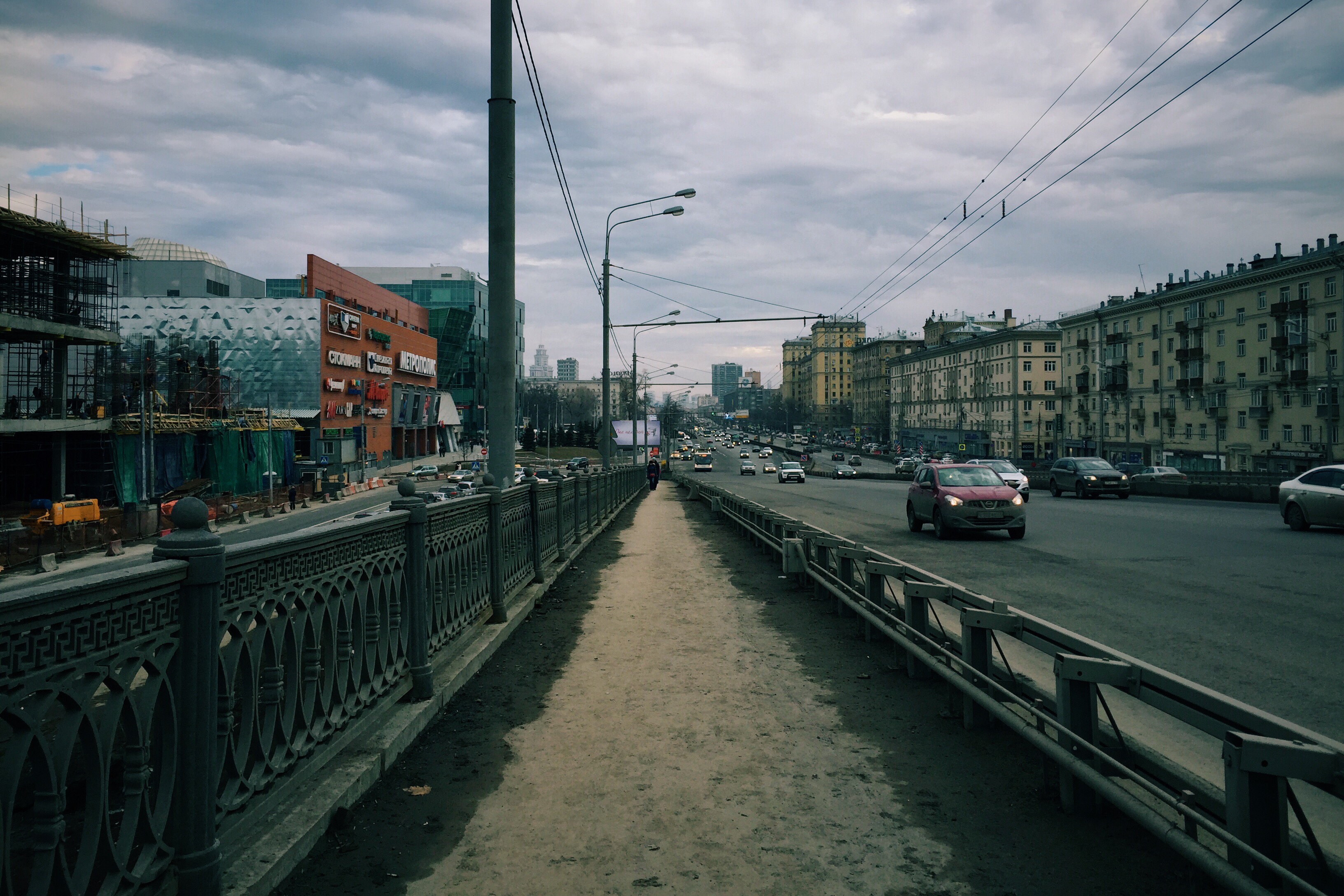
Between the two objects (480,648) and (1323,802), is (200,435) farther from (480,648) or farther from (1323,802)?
(1323,802)

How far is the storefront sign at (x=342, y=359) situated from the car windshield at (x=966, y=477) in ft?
→ 192

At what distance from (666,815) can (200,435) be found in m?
53.8

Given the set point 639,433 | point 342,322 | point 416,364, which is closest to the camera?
point 342,322

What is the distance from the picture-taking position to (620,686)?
6648 millimetres

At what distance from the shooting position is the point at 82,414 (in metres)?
43.2

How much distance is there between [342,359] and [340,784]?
69331 millimetres

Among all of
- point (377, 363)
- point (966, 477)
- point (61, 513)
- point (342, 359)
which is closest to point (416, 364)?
point (377, 363)

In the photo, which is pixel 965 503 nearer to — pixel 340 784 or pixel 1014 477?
pixel 340 784

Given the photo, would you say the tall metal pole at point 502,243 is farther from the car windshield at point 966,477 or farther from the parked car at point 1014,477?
the parked car at point 1014,477

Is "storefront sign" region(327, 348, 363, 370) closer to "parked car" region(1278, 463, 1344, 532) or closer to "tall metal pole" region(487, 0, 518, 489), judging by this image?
"tall metal pole" region(487, 0, 518, 489)

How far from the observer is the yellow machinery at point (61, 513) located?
3125 cm

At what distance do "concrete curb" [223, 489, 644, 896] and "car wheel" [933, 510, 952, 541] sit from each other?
11.6 meters

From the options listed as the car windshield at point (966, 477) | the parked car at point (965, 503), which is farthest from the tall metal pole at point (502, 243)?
the car windshield at point (966, 477)

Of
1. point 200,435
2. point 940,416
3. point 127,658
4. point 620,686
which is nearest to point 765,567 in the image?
point 620,686
